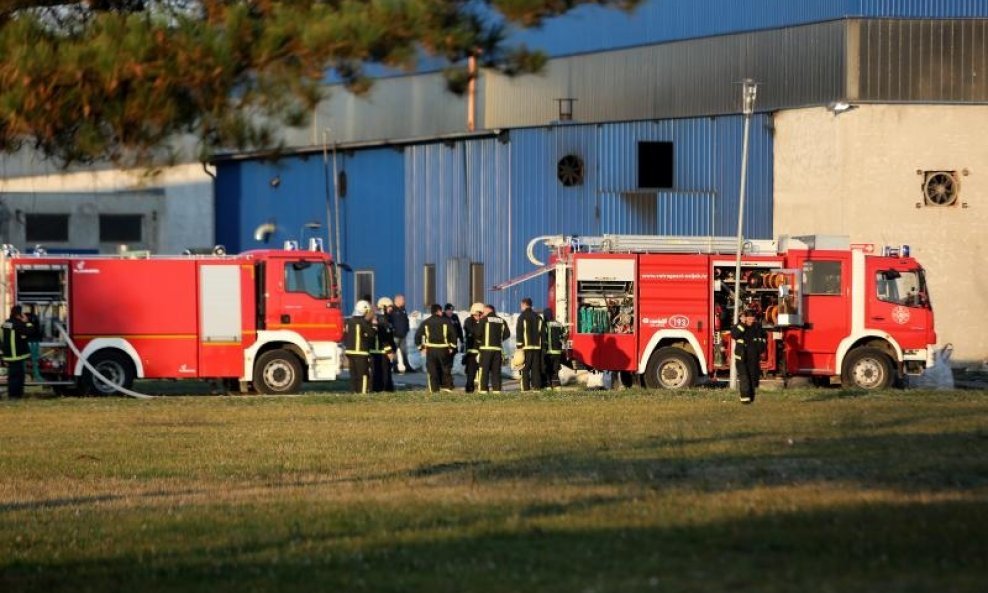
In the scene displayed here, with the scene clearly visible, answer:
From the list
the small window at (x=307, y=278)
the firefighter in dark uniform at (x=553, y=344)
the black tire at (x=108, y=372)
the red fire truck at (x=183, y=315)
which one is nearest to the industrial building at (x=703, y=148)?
Answer: the firefighter in dark uniform at (x=553, y=344)

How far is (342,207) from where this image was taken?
178ft

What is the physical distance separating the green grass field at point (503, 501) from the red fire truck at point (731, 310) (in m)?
6.41

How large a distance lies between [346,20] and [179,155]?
188 centimetres

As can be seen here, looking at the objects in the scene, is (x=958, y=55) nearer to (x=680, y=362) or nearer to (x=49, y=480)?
(x=680, y=362)

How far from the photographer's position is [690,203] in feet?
148

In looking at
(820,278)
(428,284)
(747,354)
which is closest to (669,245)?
(820,278)

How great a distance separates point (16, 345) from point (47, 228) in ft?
88.3

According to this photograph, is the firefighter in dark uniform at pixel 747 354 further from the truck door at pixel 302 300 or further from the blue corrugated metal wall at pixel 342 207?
the blue corrugated metal wall at pixel 342 207

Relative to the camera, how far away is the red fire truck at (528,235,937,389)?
3334cm

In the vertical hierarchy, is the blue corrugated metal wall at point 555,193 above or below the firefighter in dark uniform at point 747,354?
above

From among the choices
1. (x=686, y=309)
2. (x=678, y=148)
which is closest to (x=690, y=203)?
(x=678, y=148)

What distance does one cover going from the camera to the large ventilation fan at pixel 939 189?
42562mm

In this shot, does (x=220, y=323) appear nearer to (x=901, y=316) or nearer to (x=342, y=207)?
(x=901, y=316)

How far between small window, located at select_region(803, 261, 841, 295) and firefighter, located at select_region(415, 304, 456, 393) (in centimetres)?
657
